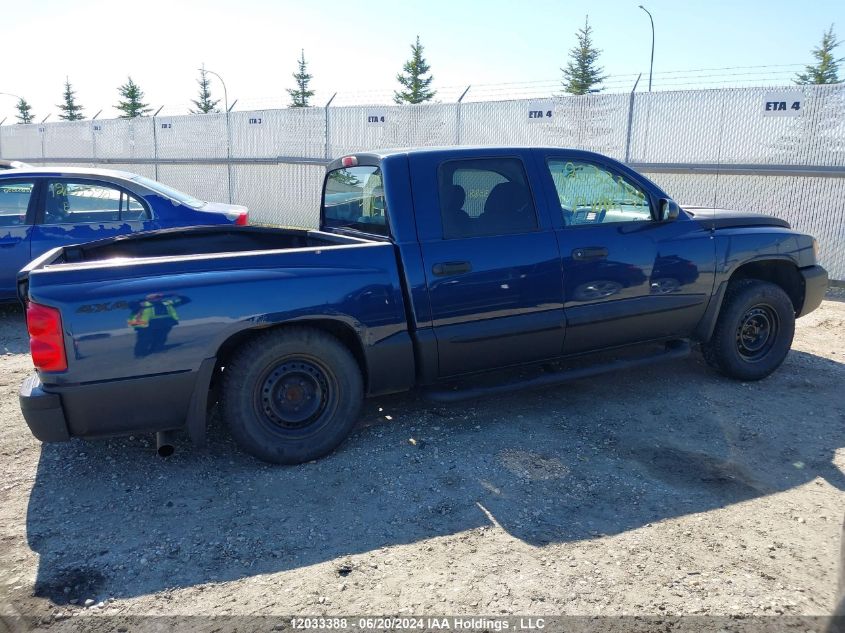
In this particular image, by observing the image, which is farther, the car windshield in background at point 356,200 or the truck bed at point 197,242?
the truck bed at point 197,242

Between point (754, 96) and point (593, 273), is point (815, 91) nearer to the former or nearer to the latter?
point (754, 96)

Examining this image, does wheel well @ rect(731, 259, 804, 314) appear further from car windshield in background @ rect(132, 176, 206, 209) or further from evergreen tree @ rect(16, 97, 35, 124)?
evergreen tree @ rect(16, 97, 35, 124)

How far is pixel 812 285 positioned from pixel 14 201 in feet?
25.2

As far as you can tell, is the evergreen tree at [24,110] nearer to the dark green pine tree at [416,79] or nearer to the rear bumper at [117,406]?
the dark green pine tree at [416,79]

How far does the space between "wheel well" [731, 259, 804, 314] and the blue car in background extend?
5423mm

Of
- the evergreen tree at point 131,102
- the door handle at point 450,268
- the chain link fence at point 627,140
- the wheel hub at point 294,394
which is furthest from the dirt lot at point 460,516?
the evergreen tree at point 131,102

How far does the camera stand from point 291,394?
3.96 meters

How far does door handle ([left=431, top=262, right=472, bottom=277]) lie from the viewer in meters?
4.12

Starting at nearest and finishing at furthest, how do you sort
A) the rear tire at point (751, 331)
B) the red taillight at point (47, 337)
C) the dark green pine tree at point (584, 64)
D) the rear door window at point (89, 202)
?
the red taillight at point (47, 337)
the rear tire at point (751, 331)
the rear door window at point (89, 202)
the dark green pine tree at point (584, 64)

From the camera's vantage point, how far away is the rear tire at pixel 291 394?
3781 millimetres

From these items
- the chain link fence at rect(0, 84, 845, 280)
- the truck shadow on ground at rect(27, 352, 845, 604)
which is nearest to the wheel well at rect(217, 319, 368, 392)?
the truck shadow on ground at rect(27, 352, 845, 604)

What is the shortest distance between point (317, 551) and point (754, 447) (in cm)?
279

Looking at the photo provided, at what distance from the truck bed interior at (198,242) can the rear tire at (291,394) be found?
3.13 feet

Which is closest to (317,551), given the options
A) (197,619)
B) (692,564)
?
(197,619)
